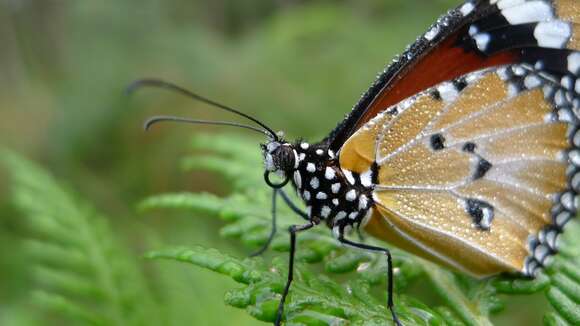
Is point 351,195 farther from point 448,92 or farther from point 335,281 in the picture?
point 448,92

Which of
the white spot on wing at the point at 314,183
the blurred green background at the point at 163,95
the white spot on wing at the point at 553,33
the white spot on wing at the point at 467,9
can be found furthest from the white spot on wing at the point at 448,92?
the blurred green background at the point at 163,95

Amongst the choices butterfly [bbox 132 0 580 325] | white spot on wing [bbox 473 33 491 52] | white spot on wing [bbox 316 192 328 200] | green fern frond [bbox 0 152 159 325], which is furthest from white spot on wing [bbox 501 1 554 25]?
green fern frond [bbox 0 152 159 325]

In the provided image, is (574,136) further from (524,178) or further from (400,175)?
(400,175)

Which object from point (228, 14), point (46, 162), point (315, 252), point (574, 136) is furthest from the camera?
point (228, 14)

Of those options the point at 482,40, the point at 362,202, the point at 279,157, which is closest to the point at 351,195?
the point at 362,202

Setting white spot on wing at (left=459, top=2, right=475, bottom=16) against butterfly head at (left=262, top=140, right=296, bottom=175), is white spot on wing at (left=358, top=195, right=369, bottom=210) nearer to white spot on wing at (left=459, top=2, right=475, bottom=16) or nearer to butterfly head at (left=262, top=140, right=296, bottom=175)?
butterfly head at (left=262, top=140, right=296, bottom=175)

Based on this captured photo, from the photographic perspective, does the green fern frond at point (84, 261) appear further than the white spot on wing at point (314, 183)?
Yes

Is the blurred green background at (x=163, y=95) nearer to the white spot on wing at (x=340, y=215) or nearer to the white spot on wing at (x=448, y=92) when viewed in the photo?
the white spot on wing at (x=340, y=215)

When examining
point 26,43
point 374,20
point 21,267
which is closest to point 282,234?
point 21,267
